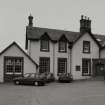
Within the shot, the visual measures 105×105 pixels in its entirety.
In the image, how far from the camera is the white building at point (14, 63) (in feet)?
103

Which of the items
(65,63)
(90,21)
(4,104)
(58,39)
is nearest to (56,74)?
(65,63)

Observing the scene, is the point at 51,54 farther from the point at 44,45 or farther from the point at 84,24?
the point at 84,24

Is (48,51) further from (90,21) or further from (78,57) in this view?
(90,21)

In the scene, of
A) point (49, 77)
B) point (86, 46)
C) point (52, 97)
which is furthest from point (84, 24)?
point (52, 97)

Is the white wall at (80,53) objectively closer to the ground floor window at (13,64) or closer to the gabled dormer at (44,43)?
the gabled dormer at (44,43)

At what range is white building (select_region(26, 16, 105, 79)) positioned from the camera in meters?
34.9

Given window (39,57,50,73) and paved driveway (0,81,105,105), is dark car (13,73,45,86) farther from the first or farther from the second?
window (39,57,50,73)

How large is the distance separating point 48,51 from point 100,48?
9.17 metres

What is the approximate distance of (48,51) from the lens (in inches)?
1394

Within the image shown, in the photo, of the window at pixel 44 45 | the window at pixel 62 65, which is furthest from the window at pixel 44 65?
the window at pixel 62 65

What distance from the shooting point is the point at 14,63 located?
3203cm

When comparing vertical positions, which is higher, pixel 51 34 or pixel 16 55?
pixel 51 34

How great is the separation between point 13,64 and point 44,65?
526 centimetres

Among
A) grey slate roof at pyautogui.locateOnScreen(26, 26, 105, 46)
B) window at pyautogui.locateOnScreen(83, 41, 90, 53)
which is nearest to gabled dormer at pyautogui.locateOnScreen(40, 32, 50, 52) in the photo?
grey slate roof at pyautogui.locateOnScreen(26, 26, 105, 46)
